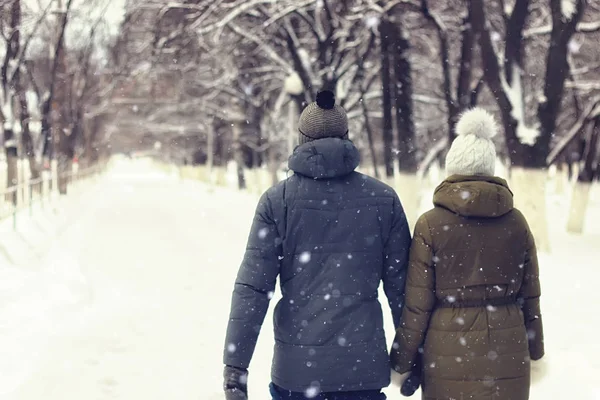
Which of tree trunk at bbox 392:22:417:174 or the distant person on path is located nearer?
the distant person on path

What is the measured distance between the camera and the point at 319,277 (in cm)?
272

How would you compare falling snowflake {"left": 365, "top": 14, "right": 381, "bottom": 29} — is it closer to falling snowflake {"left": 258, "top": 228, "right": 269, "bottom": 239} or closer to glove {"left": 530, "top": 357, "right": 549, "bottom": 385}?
glove {"left": 530, "top": 357, "right": 549, "bottom": 385}

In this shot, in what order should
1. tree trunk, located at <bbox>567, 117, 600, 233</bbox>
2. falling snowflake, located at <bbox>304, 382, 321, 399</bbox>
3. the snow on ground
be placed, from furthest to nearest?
1. tree trunk, located at <bbox>567, 117, 600, 233</bbox>
2. the snow on ground
3. falling snowflake, located at <bbox>304, 382, 321, 399</bbox>

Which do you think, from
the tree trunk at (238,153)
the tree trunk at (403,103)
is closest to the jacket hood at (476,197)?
the tree trunk at (403,103)

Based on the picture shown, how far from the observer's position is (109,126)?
205ft

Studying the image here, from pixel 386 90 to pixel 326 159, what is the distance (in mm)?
14965

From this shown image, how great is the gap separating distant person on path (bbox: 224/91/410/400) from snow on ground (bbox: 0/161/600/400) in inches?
96.7

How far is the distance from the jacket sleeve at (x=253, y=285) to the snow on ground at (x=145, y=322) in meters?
2.41

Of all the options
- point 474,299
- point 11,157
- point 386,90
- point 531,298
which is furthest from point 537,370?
point 11,157

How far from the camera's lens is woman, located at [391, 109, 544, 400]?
9.28 feet

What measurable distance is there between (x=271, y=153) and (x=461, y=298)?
27.0 meters

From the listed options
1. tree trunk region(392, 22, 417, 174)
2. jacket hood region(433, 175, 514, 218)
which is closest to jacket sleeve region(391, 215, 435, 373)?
jacket hood region(433, 175, 514, 218)

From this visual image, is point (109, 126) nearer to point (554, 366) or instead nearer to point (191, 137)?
point (191, 137)

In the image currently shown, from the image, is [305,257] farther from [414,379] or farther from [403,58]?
[403,58]
